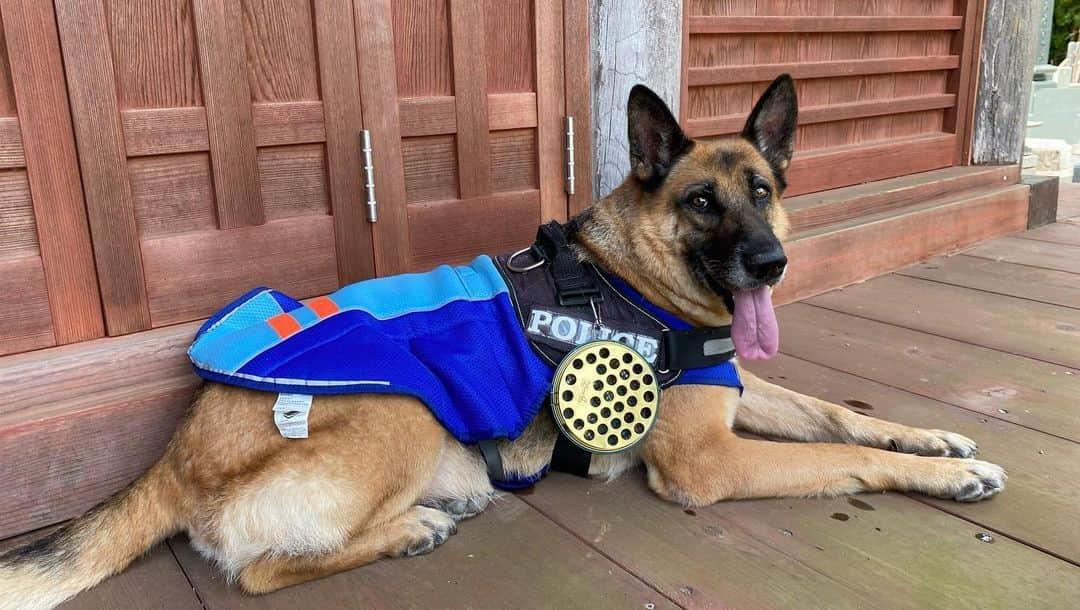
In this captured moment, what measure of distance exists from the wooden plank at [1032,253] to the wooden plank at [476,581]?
415cm

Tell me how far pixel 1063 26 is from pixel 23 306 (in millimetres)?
A: 27688

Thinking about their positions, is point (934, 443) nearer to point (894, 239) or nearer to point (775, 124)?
point (775, 124)

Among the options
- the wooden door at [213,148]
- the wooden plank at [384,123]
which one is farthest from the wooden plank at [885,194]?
the wooden door at [213,148]

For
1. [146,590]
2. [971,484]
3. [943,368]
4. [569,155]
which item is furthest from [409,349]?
[943,368]

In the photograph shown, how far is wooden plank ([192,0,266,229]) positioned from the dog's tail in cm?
97

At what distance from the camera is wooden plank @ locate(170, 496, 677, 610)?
Result: 1.94 meters

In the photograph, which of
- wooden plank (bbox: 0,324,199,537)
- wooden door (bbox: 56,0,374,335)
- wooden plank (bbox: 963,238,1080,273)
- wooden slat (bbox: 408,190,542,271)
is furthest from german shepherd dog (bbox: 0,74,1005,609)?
wooden plank (bbox: 963,238,1080,273)

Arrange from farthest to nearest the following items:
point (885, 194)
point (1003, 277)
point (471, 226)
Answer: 1. point (885, 194)
2. point (1003, 277)
3. point (471, 226)

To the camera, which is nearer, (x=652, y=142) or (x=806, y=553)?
(x=806, y=553)

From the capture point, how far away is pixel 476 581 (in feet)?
6.66

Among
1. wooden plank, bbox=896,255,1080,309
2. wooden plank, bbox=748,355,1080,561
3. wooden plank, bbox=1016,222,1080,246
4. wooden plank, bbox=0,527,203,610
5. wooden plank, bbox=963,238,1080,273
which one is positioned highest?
wooden plank, bbox=1016,222,1080,246

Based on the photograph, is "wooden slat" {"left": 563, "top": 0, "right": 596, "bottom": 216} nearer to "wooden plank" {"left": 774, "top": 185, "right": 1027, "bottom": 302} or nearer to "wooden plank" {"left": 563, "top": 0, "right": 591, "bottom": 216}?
"wooden plank" {"left": 563, "top": 0, "right": 591, "bottom": 216}

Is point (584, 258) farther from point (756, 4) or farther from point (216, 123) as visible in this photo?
point (756, 4)

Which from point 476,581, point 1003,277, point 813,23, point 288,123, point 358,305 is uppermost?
point 813,23
